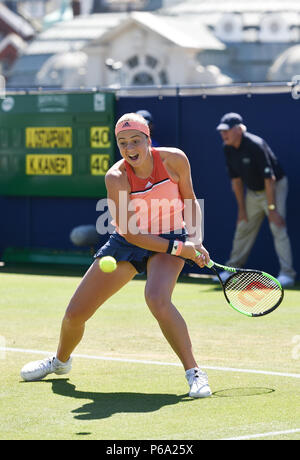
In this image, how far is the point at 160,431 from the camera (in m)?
7.11

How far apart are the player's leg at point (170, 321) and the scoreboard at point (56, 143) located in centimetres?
828

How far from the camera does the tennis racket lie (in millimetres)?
8547

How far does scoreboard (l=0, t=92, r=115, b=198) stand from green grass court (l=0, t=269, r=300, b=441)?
3539 mm

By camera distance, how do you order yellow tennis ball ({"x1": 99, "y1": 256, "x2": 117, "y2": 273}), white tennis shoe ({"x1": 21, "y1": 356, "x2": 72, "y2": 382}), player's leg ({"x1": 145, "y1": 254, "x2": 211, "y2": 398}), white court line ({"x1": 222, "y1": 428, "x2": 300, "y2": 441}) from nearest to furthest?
white court line ({"x1": 222, "y1": 428, "x2": 300, "y2": 441}), yellow tennis ball ({"x1": 99, "y1": 256, "x2": 117, "y2": 273}), player's leg ({"x1": 145, "y1": 254, "x2": 211, "y2": 398}), white tennis shoe ({"x1": 21, "y1": 356, "x2": 72, "y2": 382})

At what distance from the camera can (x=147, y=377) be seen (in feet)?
29.4

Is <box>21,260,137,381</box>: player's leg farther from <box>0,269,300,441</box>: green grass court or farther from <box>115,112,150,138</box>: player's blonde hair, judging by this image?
<box>115,112,150,138</box>: player's blonde hair

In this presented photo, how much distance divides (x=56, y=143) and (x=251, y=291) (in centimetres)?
872

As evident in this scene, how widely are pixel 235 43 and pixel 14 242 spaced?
5489 cm

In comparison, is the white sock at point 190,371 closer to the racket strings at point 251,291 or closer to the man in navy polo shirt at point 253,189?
the racket strings at point 251,291

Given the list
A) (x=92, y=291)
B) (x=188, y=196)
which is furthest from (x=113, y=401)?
(x=188, y=196)

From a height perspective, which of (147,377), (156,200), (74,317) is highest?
(156,200)

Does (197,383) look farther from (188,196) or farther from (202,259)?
(188,196)

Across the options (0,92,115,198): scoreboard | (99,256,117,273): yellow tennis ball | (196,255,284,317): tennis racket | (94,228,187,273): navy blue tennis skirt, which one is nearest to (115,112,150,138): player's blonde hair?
(94,228,187,273): navy blue tennis skirt

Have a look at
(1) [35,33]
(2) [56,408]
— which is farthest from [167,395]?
(1) [35,33]
